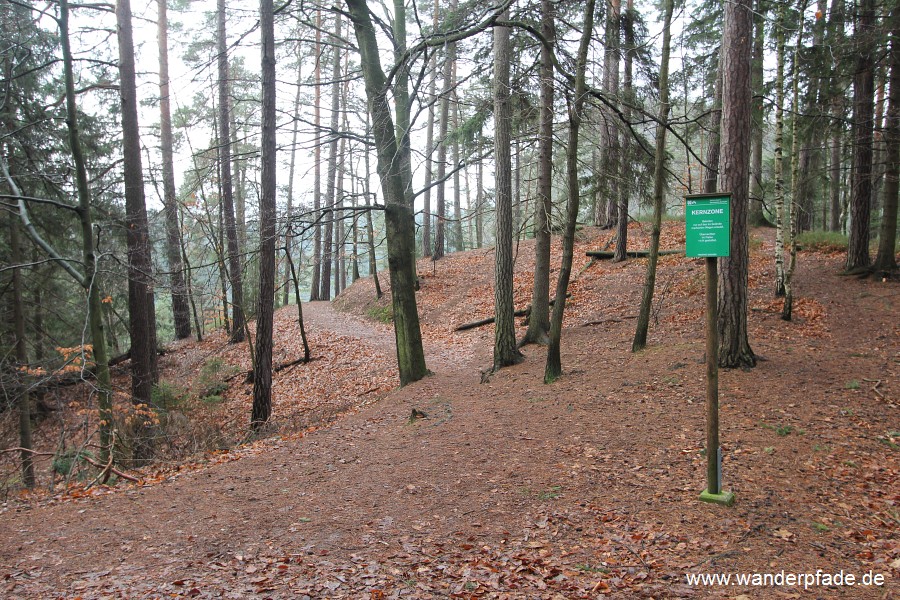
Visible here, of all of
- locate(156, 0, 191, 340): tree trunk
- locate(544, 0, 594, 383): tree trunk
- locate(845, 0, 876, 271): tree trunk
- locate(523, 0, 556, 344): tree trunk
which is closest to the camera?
locate(544, 0, 594, 383): tree trunk

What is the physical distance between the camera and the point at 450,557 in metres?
4.07

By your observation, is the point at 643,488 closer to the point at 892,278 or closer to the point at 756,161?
the point at 892,278

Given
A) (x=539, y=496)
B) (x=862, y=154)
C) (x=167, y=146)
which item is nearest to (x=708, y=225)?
(x=539, y=496)

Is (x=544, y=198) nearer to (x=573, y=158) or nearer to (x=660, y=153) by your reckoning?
(x=573, y=158)

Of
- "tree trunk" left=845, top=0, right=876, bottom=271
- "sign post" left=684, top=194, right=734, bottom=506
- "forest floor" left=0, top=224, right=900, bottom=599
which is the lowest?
"forest floor" left=0, top=224, right=900, bottom=599

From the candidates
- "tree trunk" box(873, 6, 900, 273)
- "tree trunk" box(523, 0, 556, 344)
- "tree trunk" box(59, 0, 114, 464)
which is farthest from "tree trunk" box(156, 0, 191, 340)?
"tree trunk" box(873, 6, 900, 273)

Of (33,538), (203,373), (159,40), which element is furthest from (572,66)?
(159,40)

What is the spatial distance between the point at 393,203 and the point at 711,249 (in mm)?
6783

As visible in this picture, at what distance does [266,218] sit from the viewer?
9344 mm

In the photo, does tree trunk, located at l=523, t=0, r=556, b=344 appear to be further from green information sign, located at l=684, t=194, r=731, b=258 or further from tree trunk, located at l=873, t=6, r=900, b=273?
tree trunk, located at l=873, t=6, r=900, b=273

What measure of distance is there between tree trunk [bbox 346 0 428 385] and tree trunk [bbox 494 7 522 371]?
1.74 meters

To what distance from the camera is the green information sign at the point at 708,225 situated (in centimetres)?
418

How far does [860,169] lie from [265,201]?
44.2 feet

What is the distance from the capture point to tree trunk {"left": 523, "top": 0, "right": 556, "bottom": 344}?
9.54 meters
